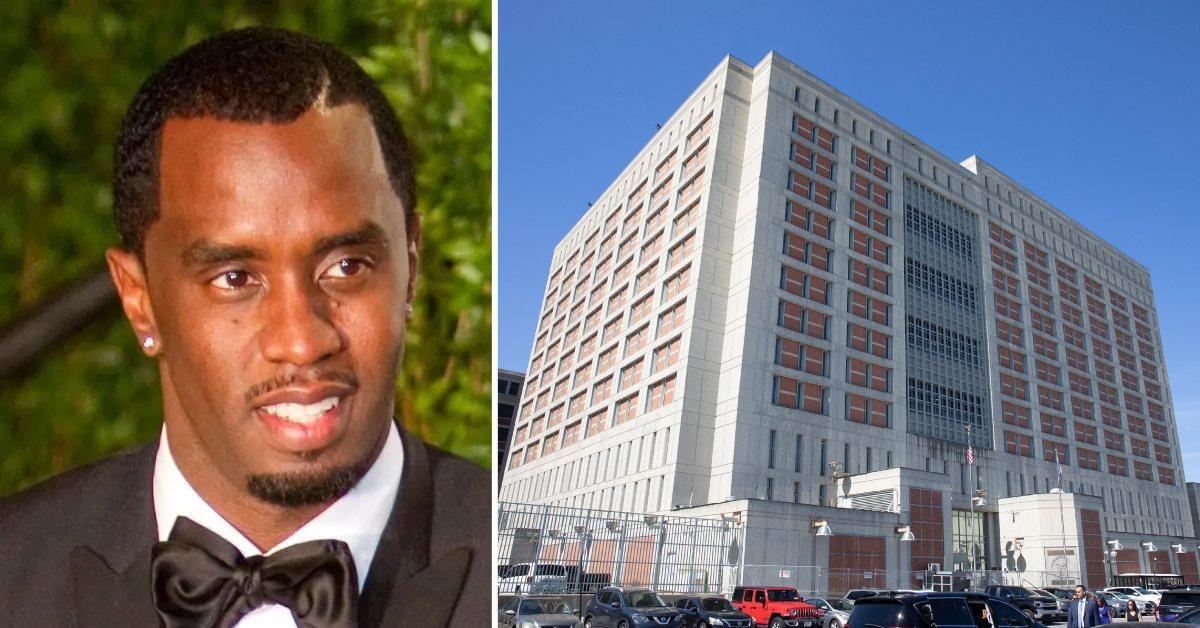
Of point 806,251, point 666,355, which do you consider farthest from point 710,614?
point 806,251

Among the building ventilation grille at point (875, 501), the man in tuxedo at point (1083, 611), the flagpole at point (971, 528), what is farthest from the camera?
the flagpole at point (971, 528)

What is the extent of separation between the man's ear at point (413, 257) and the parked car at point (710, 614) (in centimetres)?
1688

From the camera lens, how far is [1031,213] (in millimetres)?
59250

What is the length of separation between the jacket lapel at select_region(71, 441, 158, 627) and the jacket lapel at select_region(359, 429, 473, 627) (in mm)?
689

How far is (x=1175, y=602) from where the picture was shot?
1445cm

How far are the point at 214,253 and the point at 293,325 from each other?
0.34 m

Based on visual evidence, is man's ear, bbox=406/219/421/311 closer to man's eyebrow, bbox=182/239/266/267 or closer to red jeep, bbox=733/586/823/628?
man's eyebrow, bbox=182/239/266/267

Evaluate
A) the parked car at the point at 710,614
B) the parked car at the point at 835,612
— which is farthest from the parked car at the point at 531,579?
the parked car at the point at 835,612

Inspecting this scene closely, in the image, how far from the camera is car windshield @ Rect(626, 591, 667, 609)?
61.0 ft

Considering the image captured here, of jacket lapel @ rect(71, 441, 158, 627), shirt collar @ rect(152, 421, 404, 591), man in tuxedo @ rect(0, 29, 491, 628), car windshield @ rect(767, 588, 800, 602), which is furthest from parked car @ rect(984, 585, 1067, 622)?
jacket lapel @ rect(71, 441, 158, 627)

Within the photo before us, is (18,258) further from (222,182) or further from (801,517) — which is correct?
(801,517)

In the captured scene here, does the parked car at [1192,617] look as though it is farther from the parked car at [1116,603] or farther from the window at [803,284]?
the window at [803,284]

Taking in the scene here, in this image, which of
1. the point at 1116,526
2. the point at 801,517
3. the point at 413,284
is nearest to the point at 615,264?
the point at 801,517

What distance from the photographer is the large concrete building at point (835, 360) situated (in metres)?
38.4
